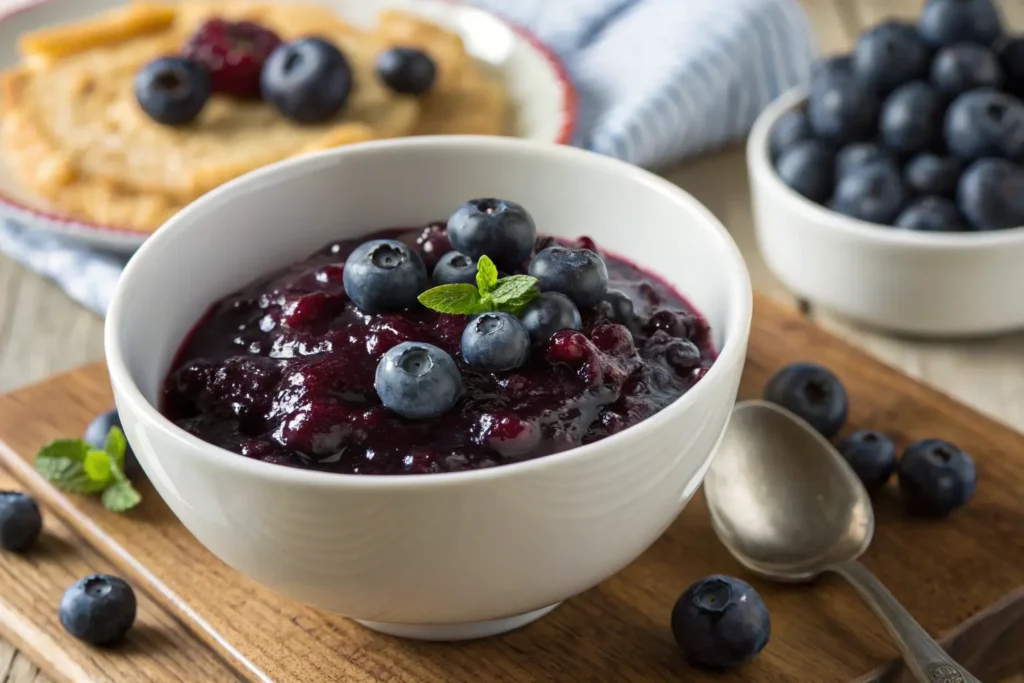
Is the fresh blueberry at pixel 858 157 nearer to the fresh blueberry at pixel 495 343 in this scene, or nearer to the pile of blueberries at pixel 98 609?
the fresh blueberry at pixel 495 343

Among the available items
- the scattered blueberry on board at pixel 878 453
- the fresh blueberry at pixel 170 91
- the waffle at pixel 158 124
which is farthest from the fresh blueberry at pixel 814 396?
the fresh blueberry at pixel 170 91

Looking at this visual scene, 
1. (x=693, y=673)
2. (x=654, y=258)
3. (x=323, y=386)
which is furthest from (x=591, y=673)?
(x=654, y=258)

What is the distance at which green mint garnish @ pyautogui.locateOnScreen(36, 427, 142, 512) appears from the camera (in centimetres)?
213

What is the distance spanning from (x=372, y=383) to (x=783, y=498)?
765 millimetres

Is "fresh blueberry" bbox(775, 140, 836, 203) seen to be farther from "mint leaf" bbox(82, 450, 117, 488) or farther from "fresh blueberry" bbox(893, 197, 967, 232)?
"mint leaf" bbox(82, 450, 117, 488)

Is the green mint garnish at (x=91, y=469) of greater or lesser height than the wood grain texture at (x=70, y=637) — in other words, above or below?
above

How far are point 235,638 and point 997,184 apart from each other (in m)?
1.96

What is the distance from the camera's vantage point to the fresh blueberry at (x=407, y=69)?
11.4ft

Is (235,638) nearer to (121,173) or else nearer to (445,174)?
(445,174)

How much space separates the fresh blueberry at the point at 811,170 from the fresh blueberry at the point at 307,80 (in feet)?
4.05

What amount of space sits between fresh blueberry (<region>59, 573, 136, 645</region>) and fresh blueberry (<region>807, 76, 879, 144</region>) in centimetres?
200

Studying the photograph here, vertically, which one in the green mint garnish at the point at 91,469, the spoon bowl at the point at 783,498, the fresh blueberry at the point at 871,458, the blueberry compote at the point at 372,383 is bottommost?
the fresh blueberry at the point at 871,458

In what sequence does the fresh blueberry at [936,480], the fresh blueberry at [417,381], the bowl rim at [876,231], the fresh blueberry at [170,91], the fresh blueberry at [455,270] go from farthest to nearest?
1. the fresh blueberry at [170,91]
2. the bowl rim at [876,231]
3. the fresh blueberry at [936,480]
4. the fresh blueberry at [455,270]
5. the fresh blueberry at [417,381]

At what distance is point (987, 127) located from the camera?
286 cm
